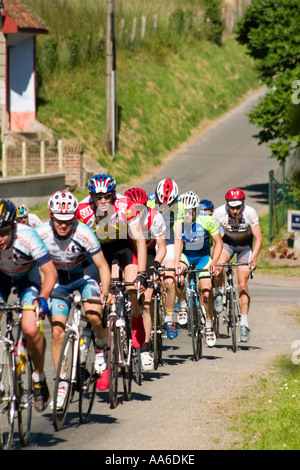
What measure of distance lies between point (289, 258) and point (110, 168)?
12.6 m

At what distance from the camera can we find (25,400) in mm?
7551

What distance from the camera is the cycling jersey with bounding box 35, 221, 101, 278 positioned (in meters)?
8.28

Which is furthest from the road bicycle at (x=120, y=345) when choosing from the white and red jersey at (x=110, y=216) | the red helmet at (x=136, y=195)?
the red helmet at (x=136, y=195)

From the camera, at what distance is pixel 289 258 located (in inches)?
1017

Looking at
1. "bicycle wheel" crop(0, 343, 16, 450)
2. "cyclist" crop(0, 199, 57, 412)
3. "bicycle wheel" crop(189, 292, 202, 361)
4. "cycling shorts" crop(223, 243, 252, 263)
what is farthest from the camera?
"cycling shorts" crop(223, 243, 252, 263)

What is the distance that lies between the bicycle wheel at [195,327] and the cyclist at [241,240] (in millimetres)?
1215

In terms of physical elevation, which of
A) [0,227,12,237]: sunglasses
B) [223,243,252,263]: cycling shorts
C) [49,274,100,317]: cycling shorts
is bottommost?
[223,243,252,263]: cycling shorts

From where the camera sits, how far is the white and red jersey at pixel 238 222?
1302 cm

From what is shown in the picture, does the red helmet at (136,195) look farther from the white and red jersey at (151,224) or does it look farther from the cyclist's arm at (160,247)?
the cyclist's arm at (160,247)

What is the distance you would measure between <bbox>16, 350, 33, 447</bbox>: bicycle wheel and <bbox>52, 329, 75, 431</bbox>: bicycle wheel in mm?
224

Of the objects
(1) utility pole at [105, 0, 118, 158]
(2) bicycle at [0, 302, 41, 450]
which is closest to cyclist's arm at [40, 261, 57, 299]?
(2) bicycle at [0, 302, 41, 450]

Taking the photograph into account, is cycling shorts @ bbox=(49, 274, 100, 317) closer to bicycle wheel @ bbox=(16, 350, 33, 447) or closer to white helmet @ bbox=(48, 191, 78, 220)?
white helmet @ bbox=(48, 191, 78, 220)

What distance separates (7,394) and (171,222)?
16.9ft

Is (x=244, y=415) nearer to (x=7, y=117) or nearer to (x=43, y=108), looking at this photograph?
(x=7, y=117)
